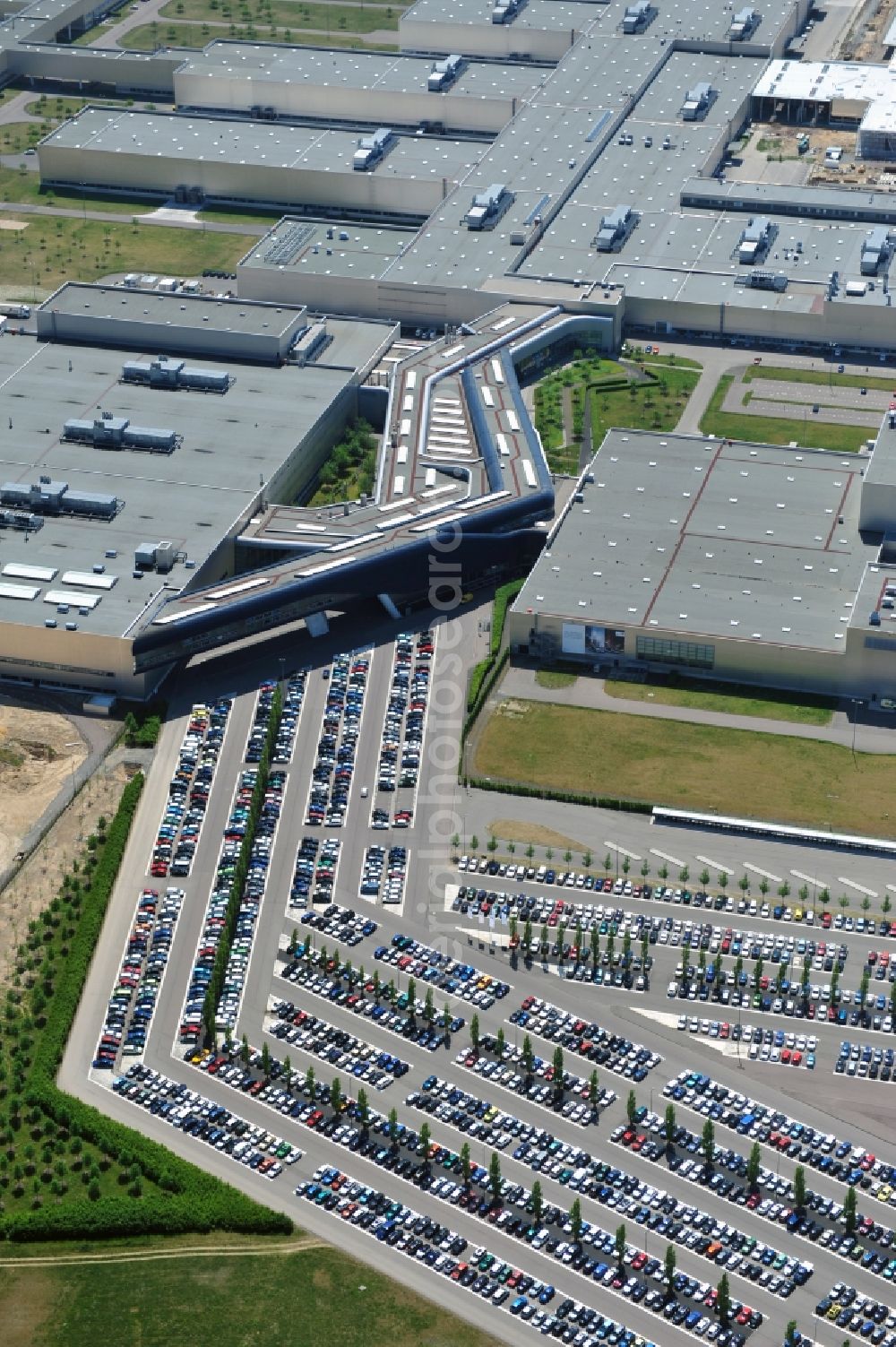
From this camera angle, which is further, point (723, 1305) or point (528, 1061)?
point (528, 1061)

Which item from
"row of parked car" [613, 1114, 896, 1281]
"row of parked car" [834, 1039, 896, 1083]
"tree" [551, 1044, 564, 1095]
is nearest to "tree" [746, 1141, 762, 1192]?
"row of parked car" [613, 1114, 896, 1281]

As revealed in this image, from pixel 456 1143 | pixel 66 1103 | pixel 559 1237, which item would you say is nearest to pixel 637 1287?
pixel 559 1237

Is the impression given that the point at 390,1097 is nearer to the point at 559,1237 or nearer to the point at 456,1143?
the point at 456,1143

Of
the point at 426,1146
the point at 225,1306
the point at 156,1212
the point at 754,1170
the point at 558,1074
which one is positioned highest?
the point at 156,1212

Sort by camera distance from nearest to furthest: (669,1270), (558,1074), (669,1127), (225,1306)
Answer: (669,1270) < (225,1306) < (669,1127) < (558,1074)

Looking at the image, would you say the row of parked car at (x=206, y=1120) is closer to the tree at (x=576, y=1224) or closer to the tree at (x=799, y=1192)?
the tree at (x=576, y=1224)

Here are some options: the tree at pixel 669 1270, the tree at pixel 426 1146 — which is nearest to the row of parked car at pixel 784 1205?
the tree at pixel 669 1270

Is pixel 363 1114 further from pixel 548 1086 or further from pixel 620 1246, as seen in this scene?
pixel 620 1246

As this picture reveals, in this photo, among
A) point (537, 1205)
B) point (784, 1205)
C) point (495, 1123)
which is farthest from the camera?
point (495, 1123)

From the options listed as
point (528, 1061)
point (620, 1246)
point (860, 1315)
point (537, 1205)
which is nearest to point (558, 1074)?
point (528, 1061)
